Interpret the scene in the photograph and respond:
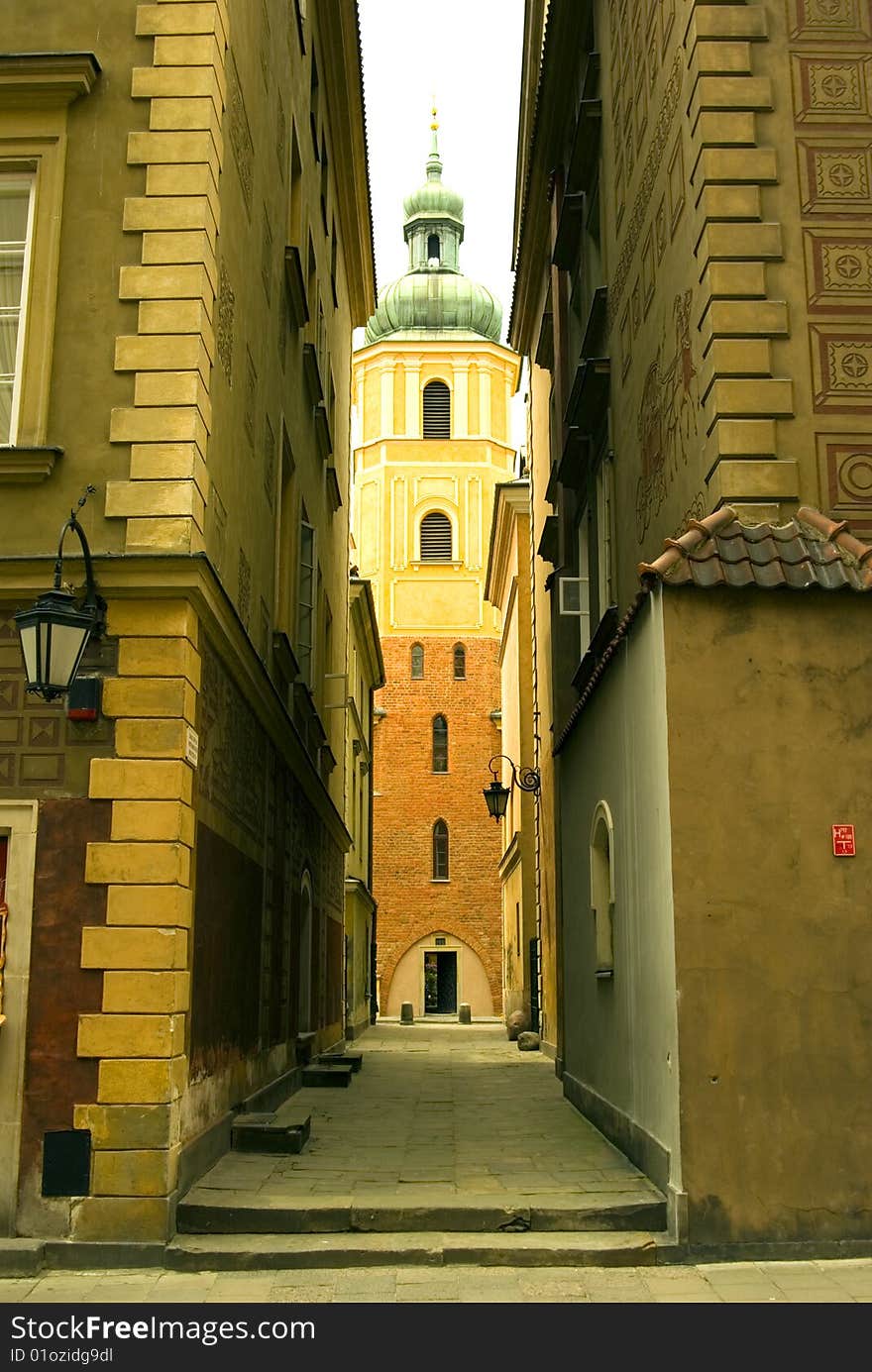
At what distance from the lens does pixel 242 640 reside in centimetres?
1078

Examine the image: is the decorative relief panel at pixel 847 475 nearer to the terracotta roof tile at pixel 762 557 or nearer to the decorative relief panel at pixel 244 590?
the terracotta roof tile at pixel 762 557

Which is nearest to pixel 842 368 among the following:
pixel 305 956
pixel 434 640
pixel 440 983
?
pixel 305 956

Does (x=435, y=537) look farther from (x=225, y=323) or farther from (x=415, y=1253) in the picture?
(x=415, y=1253)

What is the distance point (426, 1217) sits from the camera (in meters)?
8.17

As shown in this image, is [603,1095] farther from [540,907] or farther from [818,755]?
[540,907]

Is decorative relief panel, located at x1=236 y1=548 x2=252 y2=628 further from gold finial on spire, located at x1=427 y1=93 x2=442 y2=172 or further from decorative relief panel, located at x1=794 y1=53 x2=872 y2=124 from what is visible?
gold finial on spire, located at x1=427 y1=93 x2=442 y2=172

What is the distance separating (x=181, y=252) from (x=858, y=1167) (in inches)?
275

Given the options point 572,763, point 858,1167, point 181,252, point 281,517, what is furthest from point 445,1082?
point 181,252

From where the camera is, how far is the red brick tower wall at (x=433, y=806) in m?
50.2

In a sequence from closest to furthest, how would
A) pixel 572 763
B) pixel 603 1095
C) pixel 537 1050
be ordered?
1. pixel 603 1095
2. pixel 572 763
3. pixel 537 1050

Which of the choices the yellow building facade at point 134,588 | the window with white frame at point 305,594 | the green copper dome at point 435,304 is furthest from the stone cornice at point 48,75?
the green copper dome at point 435,304

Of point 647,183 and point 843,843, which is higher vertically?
point 647,183

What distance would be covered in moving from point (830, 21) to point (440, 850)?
42661 mm

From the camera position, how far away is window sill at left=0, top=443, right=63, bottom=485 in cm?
902
